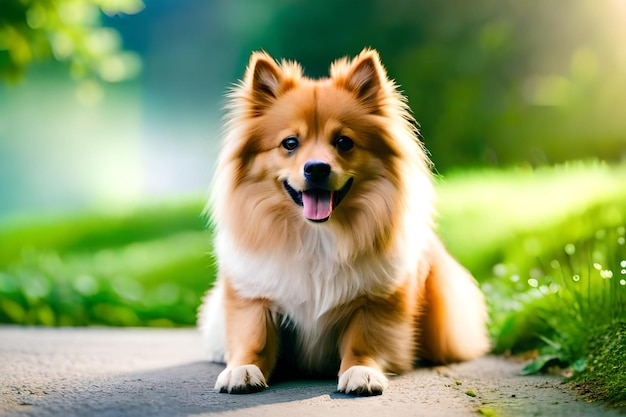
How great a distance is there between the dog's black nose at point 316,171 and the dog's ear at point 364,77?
1.80ft

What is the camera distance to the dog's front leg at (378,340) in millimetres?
3100

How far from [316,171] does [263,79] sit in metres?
0.67

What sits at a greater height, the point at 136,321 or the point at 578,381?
the point at 136,321

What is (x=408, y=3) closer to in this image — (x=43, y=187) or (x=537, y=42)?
(x=537, y=42)

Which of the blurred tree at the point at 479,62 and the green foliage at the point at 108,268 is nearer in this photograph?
the green foliage at the point at 108,268

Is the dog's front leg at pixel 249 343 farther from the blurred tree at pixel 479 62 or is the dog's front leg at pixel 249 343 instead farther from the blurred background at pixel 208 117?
the blurred tree at pixel 479 62

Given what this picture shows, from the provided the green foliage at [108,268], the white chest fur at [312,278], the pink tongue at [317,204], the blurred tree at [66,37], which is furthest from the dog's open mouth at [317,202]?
the green foliage at [108,268]

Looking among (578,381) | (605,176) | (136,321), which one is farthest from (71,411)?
(605,176)

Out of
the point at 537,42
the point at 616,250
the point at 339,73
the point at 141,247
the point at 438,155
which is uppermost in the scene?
the point at 537,42

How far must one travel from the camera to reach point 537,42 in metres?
6.98

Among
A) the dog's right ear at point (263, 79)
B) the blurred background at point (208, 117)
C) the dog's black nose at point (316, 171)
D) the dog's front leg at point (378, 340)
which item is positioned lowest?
the dog's front leg at point (378, 340)

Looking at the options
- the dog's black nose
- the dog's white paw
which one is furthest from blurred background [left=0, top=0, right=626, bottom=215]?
the dog's white paw

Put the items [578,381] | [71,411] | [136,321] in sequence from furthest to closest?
[136,321] < [578,381] < [71,411]

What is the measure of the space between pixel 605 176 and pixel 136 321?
4.24 m
